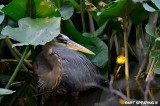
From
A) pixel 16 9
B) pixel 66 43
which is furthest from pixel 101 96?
pixel 16 9

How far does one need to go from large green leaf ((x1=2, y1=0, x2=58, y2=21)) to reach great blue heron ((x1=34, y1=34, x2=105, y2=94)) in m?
0.15

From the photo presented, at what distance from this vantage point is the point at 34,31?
168cm

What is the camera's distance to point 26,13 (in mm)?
1824

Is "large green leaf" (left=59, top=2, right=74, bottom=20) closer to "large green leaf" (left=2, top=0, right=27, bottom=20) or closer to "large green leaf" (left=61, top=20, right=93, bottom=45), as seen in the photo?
"large green leaf" (left=61, top=20, right=93, bottom=45)

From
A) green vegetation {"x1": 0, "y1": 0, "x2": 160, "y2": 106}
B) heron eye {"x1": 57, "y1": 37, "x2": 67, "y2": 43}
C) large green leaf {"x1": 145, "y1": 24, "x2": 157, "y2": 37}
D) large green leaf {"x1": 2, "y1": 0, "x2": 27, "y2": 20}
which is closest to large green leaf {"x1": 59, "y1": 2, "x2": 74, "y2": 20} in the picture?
green vegetation {"x1": 0, "y1": 0, "x2": 160, "y2": 106}

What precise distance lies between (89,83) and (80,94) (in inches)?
3.6

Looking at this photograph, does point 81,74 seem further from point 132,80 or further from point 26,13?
point 26,13

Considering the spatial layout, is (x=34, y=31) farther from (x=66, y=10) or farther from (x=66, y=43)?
(x=66, y=10)

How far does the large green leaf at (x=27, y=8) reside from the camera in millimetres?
1773

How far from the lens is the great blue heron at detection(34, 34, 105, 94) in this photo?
70.8 inches

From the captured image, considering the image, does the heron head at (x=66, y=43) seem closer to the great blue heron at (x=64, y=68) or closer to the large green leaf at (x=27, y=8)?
the great blue heron at (x=64, y=68)

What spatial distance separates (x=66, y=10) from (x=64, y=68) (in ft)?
1.54

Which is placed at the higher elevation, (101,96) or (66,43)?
(66,43)

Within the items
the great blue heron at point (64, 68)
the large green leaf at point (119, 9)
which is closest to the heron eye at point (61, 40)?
the great blue heron at point (64, 68)
